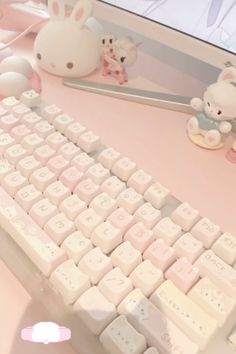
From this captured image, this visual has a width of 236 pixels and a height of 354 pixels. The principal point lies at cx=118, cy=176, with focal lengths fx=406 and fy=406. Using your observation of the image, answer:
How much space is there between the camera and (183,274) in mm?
300

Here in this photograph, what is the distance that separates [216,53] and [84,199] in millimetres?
224

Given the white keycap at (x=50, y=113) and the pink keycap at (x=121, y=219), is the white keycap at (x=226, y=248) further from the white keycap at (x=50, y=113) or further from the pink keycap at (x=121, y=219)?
the white keycap at (x=50, y=113)

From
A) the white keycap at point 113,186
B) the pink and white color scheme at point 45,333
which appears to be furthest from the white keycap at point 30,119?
the pink and white color scheme at point 45,333

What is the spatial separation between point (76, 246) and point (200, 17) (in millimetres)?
291

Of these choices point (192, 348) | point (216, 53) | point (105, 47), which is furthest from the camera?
point (105, 47)

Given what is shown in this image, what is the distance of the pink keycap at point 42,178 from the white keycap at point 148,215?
8cm

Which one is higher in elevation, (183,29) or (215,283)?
(183,29)

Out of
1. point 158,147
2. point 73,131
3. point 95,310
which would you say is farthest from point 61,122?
point 95,310

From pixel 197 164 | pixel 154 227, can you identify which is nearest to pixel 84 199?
pixel 154 227

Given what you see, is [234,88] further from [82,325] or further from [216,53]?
[82,325]

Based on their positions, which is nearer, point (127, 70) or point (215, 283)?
point (215, 283)

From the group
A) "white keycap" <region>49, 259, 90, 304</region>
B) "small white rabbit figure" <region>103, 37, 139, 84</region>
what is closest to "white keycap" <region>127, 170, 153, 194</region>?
"white keycap" <region>49, 259, 90, 304</region>

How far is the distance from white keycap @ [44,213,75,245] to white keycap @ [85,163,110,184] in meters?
0.06

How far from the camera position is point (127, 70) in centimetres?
62
